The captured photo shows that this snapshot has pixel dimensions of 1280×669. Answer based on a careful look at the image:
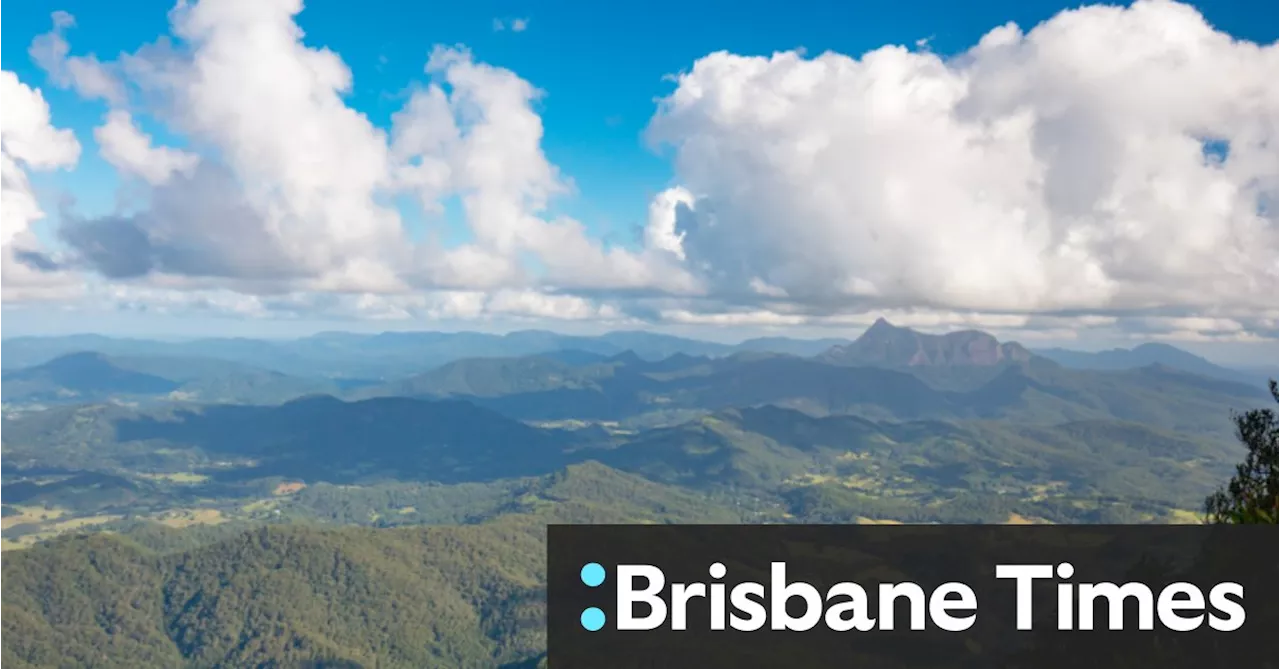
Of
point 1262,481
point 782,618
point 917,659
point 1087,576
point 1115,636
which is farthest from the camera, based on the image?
point 917,659

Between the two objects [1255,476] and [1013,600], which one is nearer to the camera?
[1013,600]

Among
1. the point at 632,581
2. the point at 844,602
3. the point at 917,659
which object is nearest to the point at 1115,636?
the point at 844,602

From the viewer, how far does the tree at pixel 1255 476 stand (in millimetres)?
42594

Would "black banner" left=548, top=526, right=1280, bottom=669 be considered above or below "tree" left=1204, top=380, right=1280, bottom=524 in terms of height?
below

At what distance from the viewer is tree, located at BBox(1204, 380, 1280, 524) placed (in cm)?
4259

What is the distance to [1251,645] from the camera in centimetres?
4328

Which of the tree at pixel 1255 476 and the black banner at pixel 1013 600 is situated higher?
the tree at pixel 1255 476

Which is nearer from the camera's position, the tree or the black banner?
the black banner

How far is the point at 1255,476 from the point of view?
45.4m

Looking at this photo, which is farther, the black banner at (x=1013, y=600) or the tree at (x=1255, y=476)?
the tree at (x=1255, y=476)

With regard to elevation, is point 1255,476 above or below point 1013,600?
above

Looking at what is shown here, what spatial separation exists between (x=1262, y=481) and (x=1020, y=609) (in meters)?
24.7

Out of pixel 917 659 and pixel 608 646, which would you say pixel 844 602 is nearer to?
pixel 917 659

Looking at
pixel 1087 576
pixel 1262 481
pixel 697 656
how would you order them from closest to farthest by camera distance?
pixel 1087 576, pixel 1262 481, pixel 697 656
